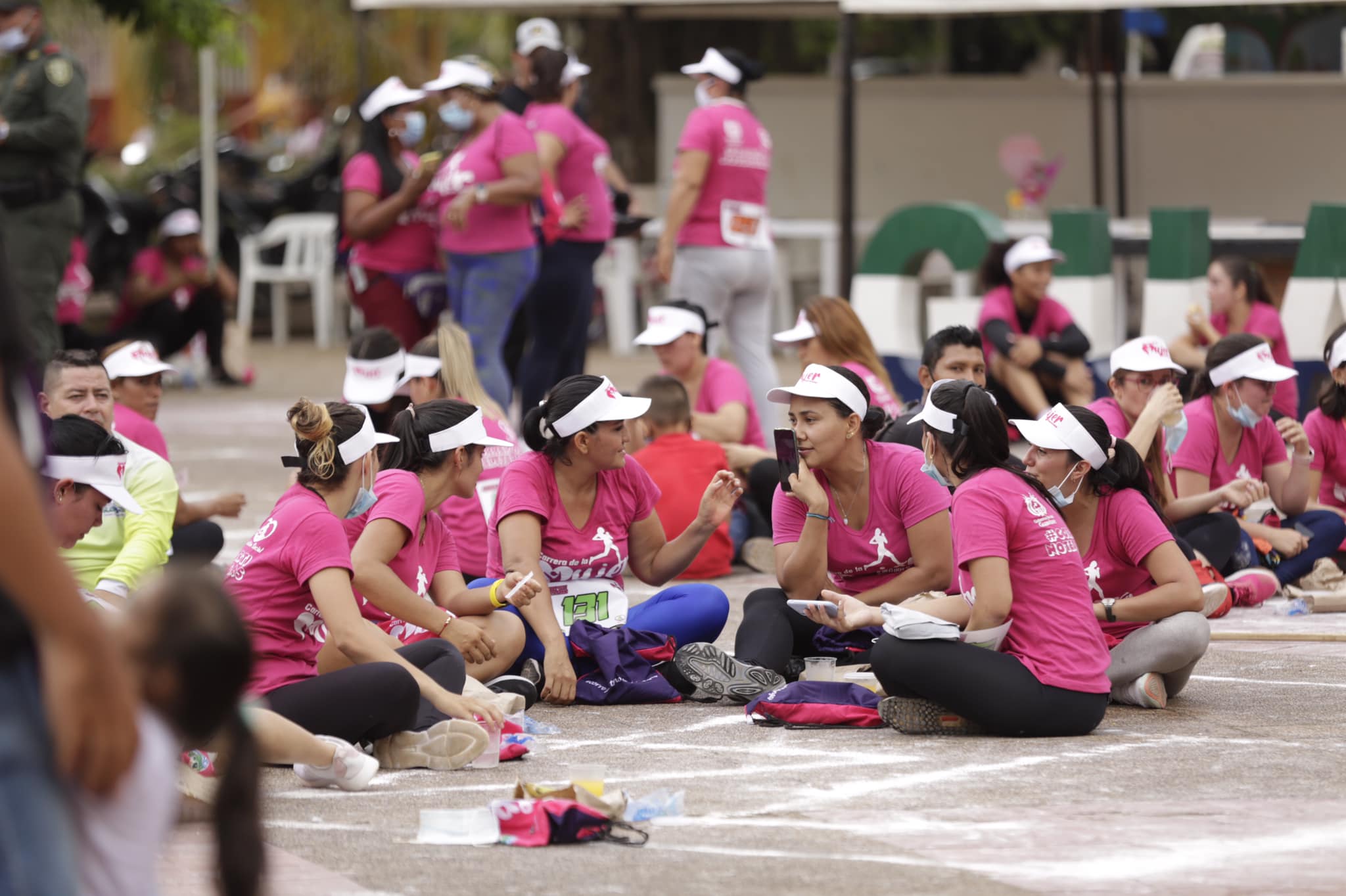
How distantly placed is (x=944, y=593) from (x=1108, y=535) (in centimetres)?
54

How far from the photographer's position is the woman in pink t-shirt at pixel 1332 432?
8.16 metres

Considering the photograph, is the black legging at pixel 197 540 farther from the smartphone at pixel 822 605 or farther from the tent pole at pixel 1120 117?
the tent pole at pixel 1120 117

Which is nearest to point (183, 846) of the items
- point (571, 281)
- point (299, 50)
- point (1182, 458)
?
point (1182, 458)

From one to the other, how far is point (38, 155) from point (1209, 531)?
682cm

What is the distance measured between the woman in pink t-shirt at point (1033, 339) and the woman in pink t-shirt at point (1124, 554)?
462cm

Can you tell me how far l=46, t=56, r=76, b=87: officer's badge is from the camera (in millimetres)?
10867

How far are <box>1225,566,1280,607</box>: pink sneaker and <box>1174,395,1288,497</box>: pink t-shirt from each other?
38 cm

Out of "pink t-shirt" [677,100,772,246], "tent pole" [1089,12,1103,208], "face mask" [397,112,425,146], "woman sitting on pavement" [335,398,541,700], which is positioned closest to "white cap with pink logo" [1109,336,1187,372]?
"woman sitting on pavement" [335,398,541,700]

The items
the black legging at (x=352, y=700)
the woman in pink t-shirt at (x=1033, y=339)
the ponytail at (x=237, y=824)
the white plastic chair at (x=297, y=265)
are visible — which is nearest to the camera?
the ponytail at (x=237, y=824)

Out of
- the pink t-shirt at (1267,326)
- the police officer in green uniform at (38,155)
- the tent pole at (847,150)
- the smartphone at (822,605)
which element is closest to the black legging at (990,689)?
the smartphone at (822,605)

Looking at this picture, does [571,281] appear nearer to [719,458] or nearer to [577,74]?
[577,74]

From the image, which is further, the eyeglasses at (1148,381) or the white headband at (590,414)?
the eyeglasses at (1148,381)

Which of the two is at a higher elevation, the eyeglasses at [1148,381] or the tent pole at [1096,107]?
the tent pole at [1096,107]

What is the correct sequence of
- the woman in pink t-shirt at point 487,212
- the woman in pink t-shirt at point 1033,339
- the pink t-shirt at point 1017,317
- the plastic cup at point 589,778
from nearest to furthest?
the plastic cup at point 589,778, the woman in pink t-shirt at point 487,212, the woman in pink t-shirt at point 1033,339, the pink t-shirt at point 1017,317
